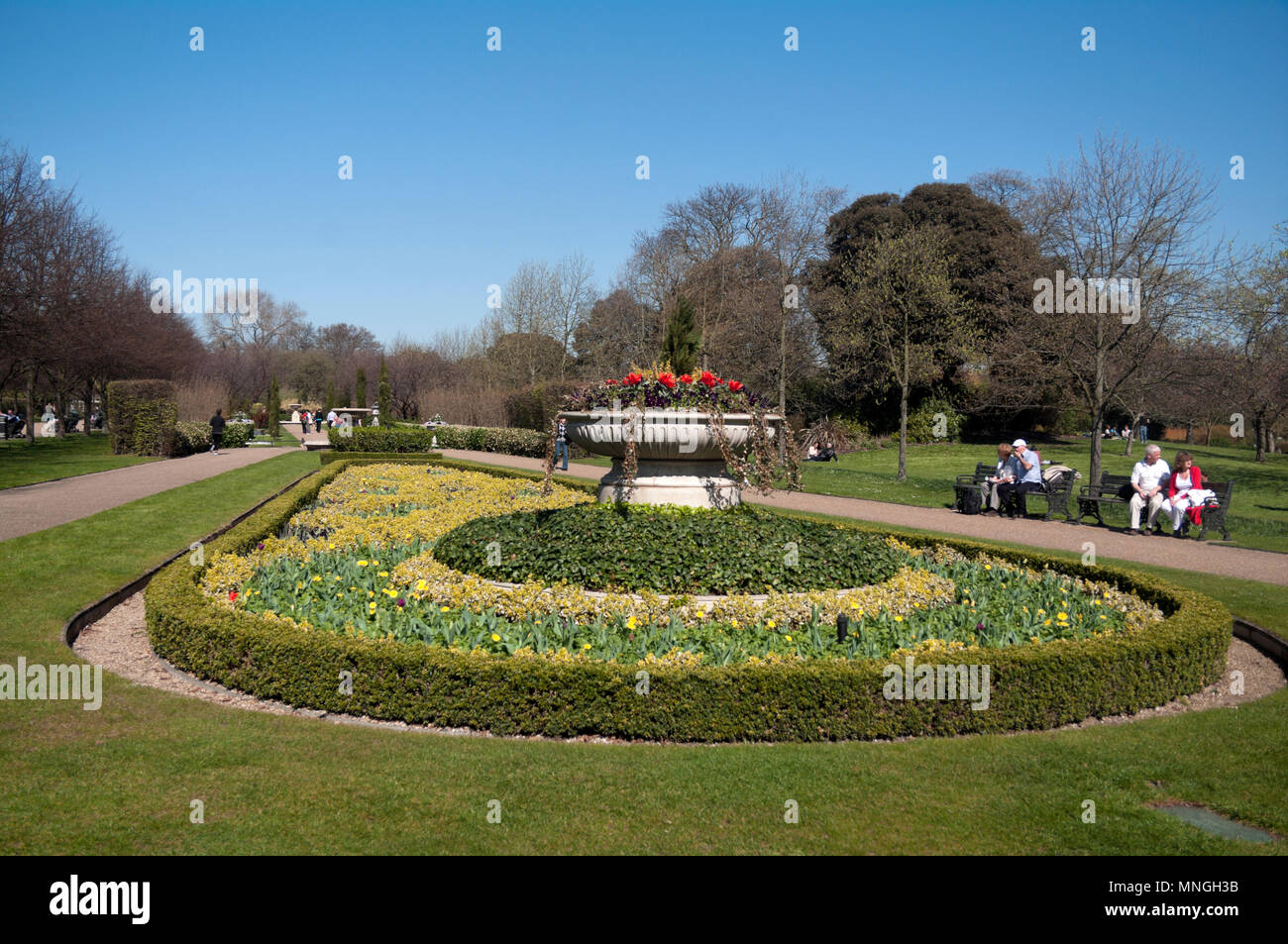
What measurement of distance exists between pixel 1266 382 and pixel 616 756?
28.5 meters

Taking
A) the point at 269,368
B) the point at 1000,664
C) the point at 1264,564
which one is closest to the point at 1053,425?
the point at 1264,564

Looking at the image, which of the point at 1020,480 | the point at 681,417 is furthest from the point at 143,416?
the point at 1020,480

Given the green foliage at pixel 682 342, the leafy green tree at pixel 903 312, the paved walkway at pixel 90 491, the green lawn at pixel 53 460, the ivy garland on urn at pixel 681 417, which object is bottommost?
the paved walkway at pixel 90 491

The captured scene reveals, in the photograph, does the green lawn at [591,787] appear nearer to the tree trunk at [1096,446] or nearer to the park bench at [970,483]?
the park bench at [970,483]

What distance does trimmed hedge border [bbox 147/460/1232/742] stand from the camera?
16.3 ft

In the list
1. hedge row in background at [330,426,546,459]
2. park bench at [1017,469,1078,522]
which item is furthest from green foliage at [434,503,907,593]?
hedge row in background at [330,426,546,459]

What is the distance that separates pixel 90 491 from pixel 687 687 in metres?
15.8

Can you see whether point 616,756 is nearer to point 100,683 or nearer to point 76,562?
point 100,683

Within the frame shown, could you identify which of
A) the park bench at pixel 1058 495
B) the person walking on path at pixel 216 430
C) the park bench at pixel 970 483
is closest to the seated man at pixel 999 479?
the park bench at pixel 970 483

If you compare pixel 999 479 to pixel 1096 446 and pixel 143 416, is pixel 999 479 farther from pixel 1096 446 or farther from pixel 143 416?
pixel 143 416

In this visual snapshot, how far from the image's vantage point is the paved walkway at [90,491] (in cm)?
1245

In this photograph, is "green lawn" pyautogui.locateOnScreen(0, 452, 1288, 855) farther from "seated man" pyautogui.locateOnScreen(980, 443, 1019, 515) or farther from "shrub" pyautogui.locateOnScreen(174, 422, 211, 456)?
"shrub" pyautogui.locateOnScreen(174, 422, 211, 456)

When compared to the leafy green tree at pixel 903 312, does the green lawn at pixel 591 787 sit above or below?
below

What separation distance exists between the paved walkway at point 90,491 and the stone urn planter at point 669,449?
25.9 feet
